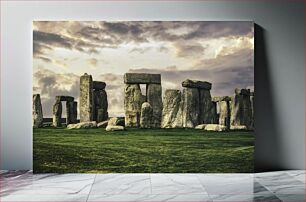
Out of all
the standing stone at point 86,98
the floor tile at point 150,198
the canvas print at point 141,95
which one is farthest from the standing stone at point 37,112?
the floor tile at point 150,198

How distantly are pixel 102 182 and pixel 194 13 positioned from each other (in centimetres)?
245

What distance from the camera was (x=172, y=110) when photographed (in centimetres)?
604

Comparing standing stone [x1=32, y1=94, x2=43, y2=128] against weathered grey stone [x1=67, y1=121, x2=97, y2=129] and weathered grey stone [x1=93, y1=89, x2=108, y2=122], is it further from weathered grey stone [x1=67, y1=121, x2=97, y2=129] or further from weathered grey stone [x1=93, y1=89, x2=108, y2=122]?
weathered grey stone [x1=93, y1=89, x2=108, y2=122]

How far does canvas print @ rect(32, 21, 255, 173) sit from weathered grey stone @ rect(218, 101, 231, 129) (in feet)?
0.04

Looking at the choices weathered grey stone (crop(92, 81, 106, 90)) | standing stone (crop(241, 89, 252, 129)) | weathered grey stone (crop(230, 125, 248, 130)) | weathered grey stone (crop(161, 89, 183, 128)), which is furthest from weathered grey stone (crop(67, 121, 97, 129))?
standing stone (crop(241, 89, 252, 129))

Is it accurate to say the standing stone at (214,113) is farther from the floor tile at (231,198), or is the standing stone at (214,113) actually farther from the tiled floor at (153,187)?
the floor tile at (231,198)

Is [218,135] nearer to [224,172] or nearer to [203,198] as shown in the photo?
[224,172]

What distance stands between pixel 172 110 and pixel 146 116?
35 centimetres

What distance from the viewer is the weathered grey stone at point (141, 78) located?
234 inches

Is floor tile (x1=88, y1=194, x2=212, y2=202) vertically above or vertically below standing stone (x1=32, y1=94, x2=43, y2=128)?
below

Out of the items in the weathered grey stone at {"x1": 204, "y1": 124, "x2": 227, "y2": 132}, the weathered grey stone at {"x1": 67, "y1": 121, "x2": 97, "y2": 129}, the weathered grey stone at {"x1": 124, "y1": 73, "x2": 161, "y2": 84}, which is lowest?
the weathered grey stone at {"x1": 204, "y1": 124, "x2": 227, "y2": 132}

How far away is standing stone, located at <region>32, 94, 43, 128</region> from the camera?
591 cm

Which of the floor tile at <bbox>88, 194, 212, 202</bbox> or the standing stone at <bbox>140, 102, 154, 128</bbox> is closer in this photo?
the floor tile at <bbox>88, 194, 212, 202</bbox>

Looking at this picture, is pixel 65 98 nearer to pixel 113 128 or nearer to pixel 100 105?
pixel 100 105
